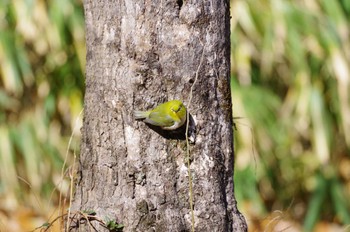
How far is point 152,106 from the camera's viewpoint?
5.47ft

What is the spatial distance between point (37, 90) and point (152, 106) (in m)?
2.50

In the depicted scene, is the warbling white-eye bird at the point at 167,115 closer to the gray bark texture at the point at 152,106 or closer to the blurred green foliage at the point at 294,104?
the gray bark texture at the point at 152,106

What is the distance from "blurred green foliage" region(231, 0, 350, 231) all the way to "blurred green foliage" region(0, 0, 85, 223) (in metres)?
0.88

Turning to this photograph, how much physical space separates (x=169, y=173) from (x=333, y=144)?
2.92 metres

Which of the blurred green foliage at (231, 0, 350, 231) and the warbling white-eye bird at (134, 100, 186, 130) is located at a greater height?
the warbling white-eye bird at (134, 100, 186, 130)

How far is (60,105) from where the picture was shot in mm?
4121

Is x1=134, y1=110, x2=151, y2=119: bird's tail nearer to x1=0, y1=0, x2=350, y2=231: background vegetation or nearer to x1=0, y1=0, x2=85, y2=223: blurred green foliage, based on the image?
x1=0, y1=0, x2=350, y2=231: background vegetation

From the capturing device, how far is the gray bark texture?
167 centimetres

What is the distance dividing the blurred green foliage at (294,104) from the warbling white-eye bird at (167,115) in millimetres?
2059

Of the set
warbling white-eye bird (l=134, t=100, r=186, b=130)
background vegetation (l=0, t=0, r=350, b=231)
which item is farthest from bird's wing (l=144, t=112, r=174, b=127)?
background vegetation (l=0, t=0, r=350, b=231)

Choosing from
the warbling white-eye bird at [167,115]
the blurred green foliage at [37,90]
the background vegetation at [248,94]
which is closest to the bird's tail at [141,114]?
the warbling white-eye bird at [167,115]

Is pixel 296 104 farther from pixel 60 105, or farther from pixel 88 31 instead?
pixel 88 31

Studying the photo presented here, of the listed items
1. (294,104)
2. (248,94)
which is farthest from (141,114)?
(294,104)

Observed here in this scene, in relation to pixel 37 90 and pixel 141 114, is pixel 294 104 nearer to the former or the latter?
pixel 37 90
